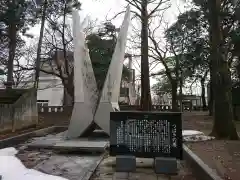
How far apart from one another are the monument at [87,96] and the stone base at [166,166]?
5.09 metres

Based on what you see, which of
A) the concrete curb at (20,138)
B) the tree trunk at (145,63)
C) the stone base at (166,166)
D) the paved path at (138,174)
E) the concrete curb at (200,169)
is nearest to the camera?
the concrete curb at (200,169)

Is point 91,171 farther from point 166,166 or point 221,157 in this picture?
point 221,157

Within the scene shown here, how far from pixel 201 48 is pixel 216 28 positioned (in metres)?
10.4

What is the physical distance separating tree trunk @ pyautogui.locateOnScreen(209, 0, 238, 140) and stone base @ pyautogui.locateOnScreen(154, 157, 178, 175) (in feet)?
17.6

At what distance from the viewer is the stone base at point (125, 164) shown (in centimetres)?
642

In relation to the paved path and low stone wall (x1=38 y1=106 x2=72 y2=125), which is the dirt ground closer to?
the paved path

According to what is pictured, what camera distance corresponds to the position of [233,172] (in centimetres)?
573

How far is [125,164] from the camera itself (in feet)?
21.2

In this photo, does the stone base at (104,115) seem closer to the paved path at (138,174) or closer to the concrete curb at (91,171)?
the concrete curb at (91,171)

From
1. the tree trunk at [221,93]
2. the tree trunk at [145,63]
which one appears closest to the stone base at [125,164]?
the tree trunk at [221,93]

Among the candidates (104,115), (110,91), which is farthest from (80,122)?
(110,91)

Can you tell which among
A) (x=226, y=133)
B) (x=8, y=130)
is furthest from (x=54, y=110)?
(x=226, y=133)

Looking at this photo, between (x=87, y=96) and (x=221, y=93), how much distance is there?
5.14 metres

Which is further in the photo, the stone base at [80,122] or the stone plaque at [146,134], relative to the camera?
the stone base at [80,122]
